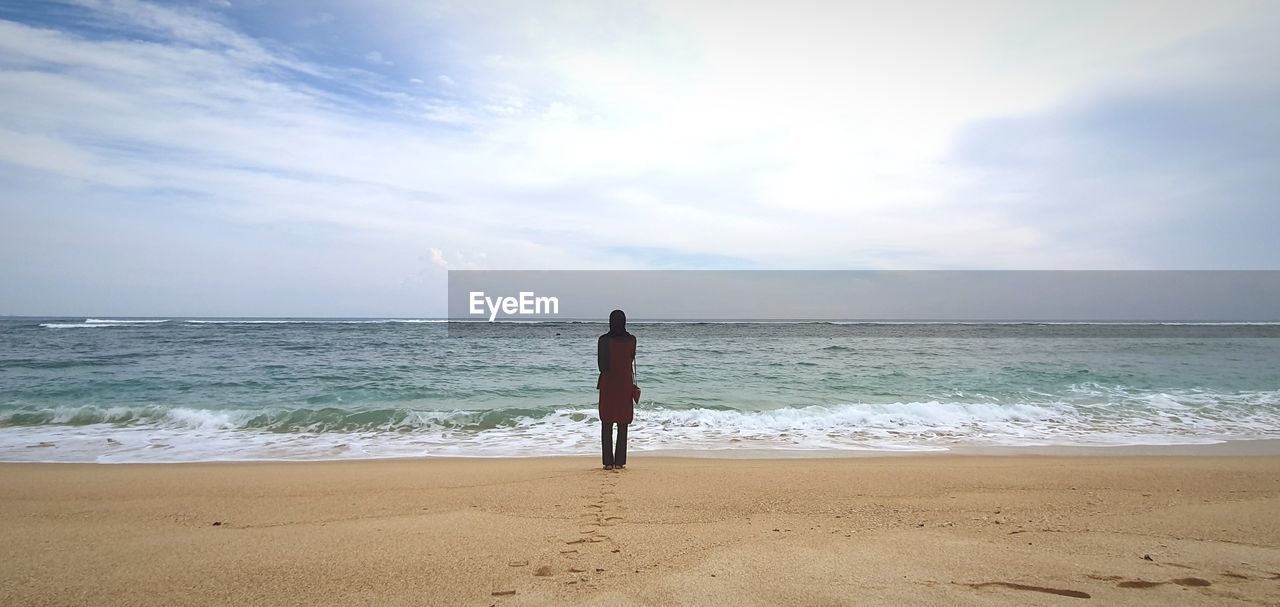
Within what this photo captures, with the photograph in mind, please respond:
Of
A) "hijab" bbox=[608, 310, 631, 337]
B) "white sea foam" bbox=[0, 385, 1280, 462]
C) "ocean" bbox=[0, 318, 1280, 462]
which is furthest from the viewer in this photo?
"ocean" bbox=[0, 318, 1280, 462]

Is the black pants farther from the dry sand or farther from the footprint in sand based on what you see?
the footprint in sand

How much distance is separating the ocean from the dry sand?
118 inches

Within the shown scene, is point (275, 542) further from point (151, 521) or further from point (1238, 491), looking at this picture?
point (1238, 491)

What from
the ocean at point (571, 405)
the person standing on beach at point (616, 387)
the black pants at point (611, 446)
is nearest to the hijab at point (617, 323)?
the person standing on beach at point (616, 387)

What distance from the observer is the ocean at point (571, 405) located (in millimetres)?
9719

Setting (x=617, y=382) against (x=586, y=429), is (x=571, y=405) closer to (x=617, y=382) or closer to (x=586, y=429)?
(x=586, y=429)

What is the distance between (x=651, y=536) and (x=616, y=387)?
3.14 meters

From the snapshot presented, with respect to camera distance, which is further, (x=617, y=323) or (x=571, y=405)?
(x=571, y=405)

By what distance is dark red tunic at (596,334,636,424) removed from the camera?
7086 mm

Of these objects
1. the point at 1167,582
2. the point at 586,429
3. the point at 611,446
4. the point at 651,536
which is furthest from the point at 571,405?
the point at 1167,582

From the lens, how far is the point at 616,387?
7.16 metres

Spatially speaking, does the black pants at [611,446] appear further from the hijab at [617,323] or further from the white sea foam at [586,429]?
the white sea foam at [586,429]

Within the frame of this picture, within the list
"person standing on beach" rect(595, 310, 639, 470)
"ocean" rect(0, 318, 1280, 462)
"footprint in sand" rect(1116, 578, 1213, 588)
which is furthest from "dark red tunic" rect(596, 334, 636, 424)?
"footprint in sand" rect(1116, 578, 1213, 588)

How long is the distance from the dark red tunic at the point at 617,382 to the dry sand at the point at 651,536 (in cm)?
75
